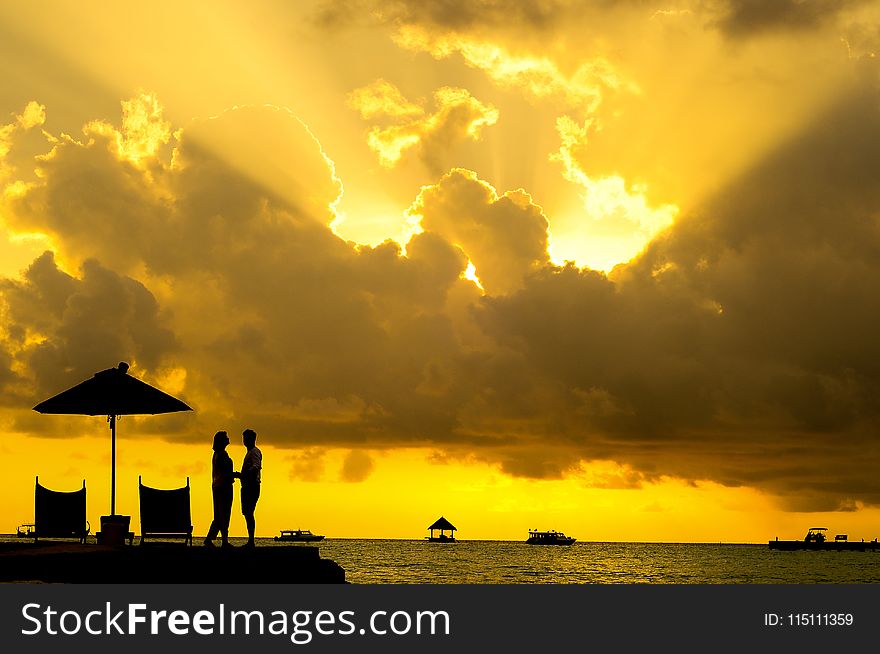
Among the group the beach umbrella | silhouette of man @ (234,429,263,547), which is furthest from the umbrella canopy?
silhouette of man @ (234,429,263,547)

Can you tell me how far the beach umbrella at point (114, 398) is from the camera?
947 inches

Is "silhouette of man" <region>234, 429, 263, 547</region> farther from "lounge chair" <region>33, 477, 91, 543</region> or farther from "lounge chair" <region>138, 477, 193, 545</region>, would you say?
"lounge chair" <region>33, 477, 91, 543</region>

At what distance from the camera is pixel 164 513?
23.3 meters

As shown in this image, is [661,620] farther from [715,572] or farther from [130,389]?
[715,572]

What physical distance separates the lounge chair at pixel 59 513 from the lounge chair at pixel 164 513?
2.66 meters

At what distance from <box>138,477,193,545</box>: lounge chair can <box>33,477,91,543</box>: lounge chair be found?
266 cm

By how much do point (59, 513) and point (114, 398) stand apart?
311 centimetres

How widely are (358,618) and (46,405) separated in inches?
389

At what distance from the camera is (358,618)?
57.2ft

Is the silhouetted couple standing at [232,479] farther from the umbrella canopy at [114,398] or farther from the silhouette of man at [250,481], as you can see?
the umbrella canopy at [114,398]

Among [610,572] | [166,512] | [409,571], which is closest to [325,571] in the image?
[166,512]

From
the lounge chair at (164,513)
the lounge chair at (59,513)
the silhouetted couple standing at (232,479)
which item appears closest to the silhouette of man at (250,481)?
the silhouetted couple standing at (232,479)

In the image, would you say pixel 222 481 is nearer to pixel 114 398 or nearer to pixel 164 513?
pixel 164 513

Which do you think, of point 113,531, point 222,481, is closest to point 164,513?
point 113,531
